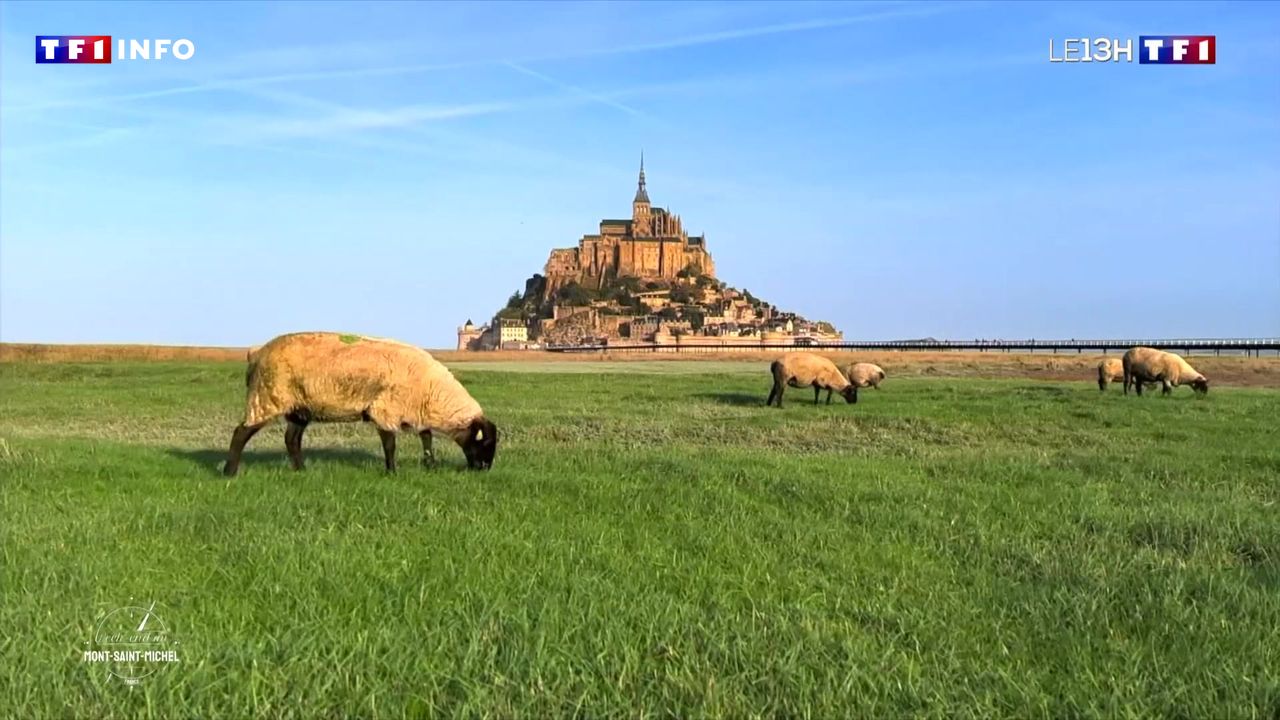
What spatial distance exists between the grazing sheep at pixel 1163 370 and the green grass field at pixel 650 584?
59.7ft

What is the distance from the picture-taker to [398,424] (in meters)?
10.2

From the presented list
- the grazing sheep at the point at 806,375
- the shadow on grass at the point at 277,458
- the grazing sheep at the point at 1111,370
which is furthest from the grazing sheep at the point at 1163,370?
the shadow on grass at the point at 277,458

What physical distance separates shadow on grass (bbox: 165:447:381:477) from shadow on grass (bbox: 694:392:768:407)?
45.3 feet

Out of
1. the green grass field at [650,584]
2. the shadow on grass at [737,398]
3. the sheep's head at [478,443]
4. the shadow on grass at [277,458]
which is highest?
the sheep's head at [478,443]

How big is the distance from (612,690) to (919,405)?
63.8 ft

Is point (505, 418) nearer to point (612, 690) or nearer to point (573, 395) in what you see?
point (573, 395)

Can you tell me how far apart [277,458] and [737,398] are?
16.9 m

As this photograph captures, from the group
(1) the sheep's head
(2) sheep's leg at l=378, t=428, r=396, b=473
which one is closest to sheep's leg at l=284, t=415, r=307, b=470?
(2) sheep's leg at l=378, t=428, r=396, b=473

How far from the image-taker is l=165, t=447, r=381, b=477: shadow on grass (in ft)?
34.3

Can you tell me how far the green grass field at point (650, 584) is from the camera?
140 inches

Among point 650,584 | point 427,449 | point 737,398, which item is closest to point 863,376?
point 737,398

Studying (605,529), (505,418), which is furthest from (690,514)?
(505,418)

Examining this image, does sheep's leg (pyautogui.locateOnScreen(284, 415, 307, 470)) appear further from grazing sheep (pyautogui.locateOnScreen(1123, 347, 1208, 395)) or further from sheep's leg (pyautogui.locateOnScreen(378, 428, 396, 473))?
grazing sheep (pyautogui.locateOnScreen(1123, 347, 1208, 395))

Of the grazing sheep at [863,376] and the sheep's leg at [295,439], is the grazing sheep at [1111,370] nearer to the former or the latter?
the grazing sheep at [863,376]
